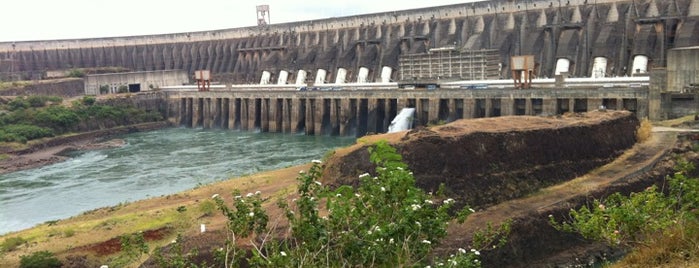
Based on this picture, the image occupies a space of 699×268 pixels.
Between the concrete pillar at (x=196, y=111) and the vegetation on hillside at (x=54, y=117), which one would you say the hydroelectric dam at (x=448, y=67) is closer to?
the concrete pillar at (x=196, y=111)

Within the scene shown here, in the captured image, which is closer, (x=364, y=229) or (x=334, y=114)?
(x=364, y=229)

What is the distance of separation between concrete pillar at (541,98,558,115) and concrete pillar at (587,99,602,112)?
2296 mm

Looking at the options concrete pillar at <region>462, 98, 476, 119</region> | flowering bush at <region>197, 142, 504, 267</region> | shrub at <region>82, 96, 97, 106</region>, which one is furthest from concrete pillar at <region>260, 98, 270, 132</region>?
flowering bush at <region>197, 142, 504, 267</region>

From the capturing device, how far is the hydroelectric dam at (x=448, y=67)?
1780 inches

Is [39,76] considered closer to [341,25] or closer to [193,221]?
[341,25]

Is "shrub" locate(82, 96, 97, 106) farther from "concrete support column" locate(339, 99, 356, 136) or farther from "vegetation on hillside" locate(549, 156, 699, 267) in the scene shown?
"vegetation on hillside" locate(549, 156, 699, 267)

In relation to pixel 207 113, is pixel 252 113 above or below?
above

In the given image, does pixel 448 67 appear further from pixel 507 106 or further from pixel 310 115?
pixel 310 115

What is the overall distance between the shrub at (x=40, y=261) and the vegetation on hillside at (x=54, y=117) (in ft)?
144

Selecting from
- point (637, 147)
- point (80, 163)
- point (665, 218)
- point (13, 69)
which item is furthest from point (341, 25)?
point (665, 218)

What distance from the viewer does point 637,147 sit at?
3134cm

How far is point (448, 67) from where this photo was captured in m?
57.8

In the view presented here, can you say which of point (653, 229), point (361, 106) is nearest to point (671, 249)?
point (653, 229)

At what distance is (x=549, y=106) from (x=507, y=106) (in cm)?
314
